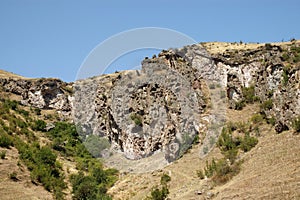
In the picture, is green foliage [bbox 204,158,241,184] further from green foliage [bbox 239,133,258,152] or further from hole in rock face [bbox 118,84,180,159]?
hole in rock face [bbox 118,84,180,159]

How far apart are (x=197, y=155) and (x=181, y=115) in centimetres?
539

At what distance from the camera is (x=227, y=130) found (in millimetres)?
28469

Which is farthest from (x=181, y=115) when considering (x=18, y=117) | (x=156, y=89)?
(x=18, y=117)

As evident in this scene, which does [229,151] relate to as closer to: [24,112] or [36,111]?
[24,112]

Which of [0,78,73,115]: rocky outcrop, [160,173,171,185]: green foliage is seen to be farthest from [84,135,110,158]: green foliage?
[160,173,171,185]: green foliage

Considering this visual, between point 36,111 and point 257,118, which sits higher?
point 36,111

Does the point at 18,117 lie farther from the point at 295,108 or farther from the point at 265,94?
the point at 295,108

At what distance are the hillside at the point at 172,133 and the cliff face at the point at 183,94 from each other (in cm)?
10

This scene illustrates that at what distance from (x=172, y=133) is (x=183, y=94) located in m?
3.73

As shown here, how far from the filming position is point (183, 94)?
108 feet

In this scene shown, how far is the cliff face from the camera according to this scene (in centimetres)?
3045

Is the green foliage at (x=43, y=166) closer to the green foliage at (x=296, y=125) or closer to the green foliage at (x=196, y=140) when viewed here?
the green foliage at (x=196, y=140)

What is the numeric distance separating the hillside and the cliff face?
10 centimetres

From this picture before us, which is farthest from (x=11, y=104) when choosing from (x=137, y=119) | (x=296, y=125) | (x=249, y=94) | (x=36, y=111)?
(x=296, y=125)
